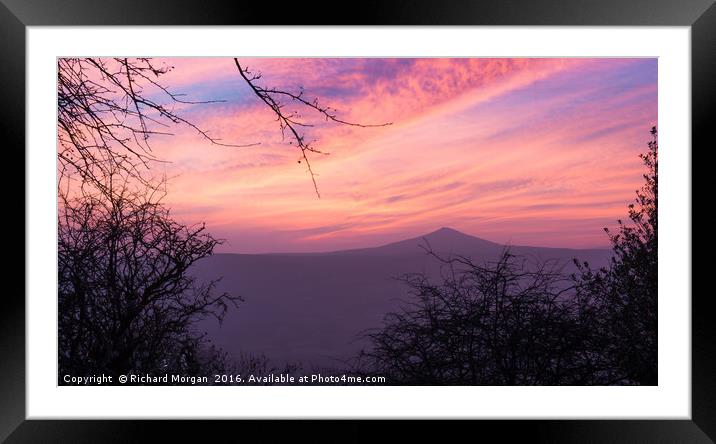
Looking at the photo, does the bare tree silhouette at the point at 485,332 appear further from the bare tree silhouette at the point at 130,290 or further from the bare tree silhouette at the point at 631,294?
the bare tree silhouette at the point at 130,290

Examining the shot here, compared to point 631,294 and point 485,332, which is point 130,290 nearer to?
point 485,332

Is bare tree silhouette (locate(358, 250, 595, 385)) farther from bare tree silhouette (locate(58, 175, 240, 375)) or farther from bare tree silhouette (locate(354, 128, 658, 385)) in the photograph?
bare tree silhouette (locate(58, 175, 240, 375))

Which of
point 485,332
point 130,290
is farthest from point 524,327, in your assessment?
point 130,290

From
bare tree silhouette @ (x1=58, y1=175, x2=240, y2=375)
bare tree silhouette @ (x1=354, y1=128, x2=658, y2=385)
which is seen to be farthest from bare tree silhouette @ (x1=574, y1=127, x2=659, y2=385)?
bare tree silhouette @ (x1=58, y1=175, x2=240, y2=375)

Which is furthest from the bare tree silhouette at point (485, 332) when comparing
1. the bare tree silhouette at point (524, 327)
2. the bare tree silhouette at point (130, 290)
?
the bare tree silhouette at point (130, 290)

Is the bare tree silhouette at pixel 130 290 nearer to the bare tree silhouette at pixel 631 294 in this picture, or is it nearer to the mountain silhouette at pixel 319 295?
the mountain silhouette at pixel 319 295

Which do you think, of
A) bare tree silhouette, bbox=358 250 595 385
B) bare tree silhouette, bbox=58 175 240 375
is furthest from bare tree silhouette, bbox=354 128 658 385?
bare tree silhouette, bbox=58 175 240 375

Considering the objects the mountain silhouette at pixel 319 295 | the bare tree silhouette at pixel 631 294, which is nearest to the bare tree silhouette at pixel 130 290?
the mountain silhouette at pixel 319 295

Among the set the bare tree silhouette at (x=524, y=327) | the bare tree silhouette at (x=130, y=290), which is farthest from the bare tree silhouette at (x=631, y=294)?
the bare tree silhouette at (x=130, y=290)

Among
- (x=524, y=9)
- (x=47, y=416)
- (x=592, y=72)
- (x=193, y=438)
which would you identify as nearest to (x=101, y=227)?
(x=47, y=416)

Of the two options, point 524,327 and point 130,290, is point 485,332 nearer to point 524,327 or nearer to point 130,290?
point 524,327

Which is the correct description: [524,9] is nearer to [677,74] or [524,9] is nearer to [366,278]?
[677,74]
